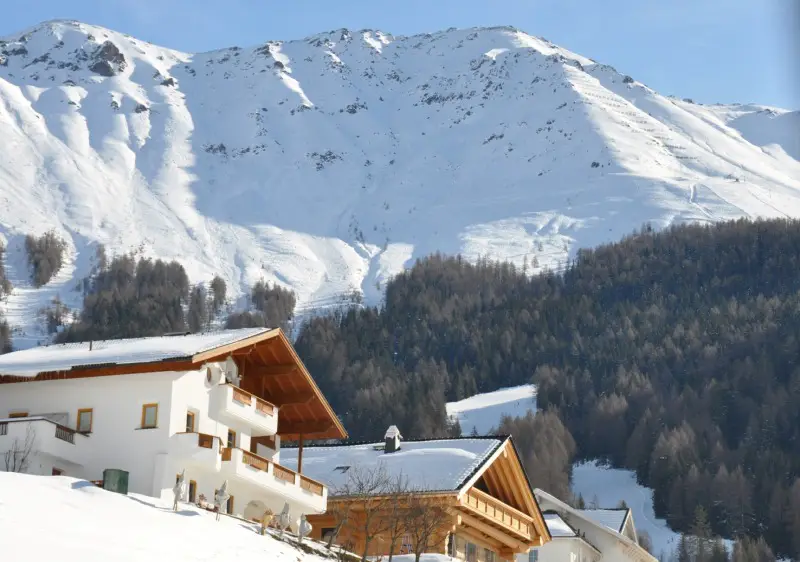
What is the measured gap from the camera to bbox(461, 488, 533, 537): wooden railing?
52.6 metres

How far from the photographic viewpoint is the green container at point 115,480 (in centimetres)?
4200

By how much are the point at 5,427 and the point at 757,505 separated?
5694 inches

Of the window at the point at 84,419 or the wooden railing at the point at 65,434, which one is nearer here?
the wooden railing at the point at 65,434

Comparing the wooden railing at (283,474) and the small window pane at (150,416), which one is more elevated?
the small window pane at (150,416)

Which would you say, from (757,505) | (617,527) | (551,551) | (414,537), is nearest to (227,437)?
(414,537)

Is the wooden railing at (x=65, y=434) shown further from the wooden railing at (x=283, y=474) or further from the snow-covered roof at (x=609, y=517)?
the snow-covered roof at (x=609, y=517)

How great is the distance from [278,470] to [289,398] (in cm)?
676

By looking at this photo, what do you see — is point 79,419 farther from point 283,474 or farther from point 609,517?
point 609,517

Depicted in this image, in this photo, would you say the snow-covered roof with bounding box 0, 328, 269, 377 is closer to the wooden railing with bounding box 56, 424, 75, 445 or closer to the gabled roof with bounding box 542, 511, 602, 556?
the wooden railing with bounding box 56, 424, 75, 445

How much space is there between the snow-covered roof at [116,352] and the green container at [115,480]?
15.2ft

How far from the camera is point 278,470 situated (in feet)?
164

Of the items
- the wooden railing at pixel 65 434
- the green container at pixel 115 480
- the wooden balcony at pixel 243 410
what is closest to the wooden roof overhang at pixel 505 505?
the wooden balcony at pixel 243 410

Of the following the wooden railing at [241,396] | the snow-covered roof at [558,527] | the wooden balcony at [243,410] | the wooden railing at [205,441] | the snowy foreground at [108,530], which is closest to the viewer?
the snowy foreground at [108,530]

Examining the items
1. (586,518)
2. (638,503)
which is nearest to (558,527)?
(586,518)
